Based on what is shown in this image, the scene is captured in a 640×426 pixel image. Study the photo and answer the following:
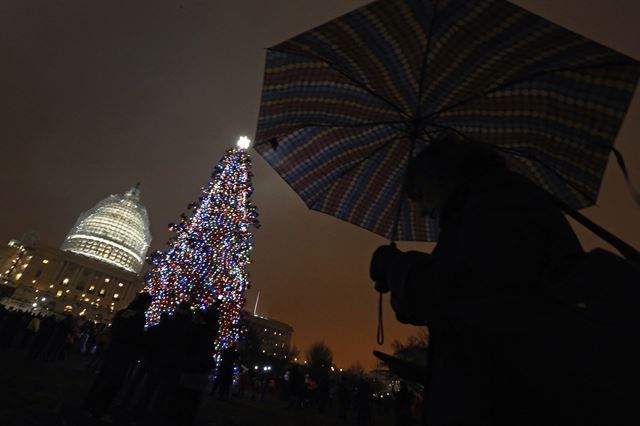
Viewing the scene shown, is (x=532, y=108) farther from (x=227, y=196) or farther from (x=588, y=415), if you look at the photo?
(x=227, y=196)

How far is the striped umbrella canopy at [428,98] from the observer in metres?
2.78

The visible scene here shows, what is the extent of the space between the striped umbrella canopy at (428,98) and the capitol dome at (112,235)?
355ft

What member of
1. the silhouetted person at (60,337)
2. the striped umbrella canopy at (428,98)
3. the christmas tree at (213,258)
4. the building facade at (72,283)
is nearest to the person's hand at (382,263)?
the striped umbrella canopy at (428,98)

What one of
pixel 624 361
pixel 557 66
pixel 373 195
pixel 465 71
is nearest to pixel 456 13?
pixel 465 71

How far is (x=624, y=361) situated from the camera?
38.3 inches

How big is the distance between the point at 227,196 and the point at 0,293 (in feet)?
166

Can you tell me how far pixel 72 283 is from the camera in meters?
89.4

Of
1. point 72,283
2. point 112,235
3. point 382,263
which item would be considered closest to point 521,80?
point 382,263

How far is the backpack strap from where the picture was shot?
1511mm

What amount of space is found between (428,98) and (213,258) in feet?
64.2

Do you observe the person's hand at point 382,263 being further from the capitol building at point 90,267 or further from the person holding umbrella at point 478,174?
the capitol building at point 90,267

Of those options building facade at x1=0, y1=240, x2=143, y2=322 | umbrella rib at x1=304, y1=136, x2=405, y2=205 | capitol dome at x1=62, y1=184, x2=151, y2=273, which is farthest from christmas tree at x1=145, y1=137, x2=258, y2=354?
capitol dome at x1=62, y1=184, x2=151, y2=273

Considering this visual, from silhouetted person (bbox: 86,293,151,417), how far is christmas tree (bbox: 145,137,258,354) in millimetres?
14281

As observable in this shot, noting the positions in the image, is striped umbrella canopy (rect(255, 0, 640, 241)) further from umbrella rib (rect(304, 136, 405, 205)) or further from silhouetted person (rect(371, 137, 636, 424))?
silhouetted person (rect(371, 137, 636, 424))
